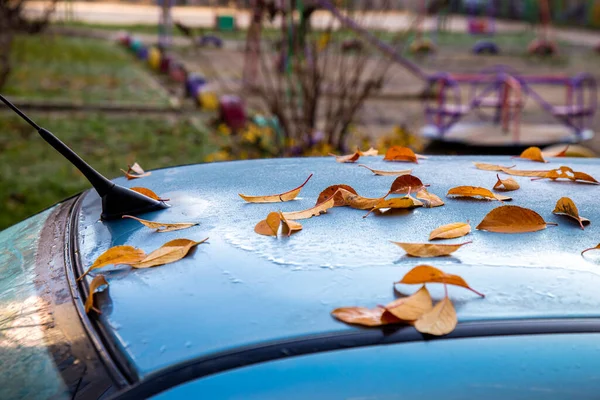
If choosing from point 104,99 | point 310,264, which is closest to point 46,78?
point 104,99

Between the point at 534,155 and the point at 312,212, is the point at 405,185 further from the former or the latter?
the point at 534,155

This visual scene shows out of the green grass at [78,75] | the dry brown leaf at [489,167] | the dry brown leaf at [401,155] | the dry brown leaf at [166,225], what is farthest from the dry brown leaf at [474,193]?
the green grass at [78,75]

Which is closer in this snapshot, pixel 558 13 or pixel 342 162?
pixel 342 162

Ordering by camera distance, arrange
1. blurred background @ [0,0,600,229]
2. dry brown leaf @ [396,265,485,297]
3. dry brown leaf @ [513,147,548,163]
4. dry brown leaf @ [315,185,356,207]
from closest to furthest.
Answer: dry brown leaf @ [396,265,485,297] < dry brown leaf @ [315,185,356,207] < dry brown leaf @ [513,147,548,163] < blurred background @ [0,0,600,229]

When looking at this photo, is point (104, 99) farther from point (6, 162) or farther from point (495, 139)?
point (495, 139)

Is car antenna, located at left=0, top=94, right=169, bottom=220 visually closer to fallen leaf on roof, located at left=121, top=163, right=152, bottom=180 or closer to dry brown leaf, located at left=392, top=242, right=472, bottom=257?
fallen leaf on roof, located at left=121, top=163, right=152, bottom=180

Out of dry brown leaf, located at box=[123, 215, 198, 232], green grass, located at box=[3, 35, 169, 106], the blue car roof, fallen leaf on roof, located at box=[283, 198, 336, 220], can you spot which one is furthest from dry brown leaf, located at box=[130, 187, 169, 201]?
green grass, located at box=[3, 35, 169, 106]

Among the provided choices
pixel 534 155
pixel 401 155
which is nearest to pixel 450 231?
pixel 401 155
